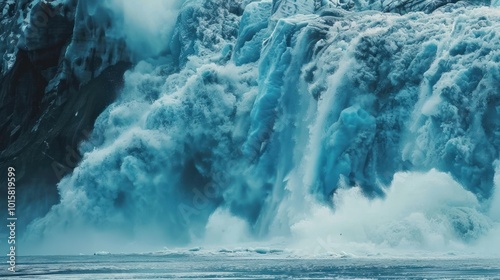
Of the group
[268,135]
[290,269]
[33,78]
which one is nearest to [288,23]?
[268,135]

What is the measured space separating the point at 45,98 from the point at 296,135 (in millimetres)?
26826

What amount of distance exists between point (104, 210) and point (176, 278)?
2358cm

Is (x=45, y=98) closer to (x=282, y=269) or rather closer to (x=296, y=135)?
(x=296, y=135)

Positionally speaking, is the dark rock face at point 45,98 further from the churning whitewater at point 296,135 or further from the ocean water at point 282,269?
the ocean water at point 282,269

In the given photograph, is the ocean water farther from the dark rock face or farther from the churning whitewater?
the dark rock face

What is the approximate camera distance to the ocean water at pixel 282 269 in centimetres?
2672

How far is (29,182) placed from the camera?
5916cm

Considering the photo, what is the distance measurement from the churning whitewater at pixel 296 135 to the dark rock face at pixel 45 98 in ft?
8.25

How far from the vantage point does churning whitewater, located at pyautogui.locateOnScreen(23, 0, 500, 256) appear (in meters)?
35.8

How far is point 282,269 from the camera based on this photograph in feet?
100

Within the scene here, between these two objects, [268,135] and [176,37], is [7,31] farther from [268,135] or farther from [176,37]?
[268,135]

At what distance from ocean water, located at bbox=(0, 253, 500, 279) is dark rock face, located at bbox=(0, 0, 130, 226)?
21.3 metres

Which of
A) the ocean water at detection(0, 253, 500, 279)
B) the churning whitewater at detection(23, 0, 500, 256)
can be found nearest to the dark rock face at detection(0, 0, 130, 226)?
the churning whitewater at detection(23, 0, 500, 256)

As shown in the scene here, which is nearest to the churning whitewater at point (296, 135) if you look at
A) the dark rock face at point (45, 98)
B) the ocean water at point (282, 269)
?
the dark rock face at point (45, 98)
